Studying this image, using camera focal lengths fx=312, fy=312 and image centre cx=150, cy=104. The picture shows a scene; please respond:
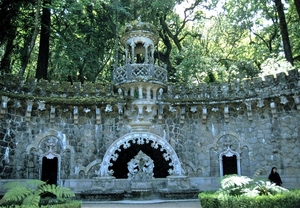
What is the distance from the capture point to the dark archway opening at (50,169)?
15.0 metres

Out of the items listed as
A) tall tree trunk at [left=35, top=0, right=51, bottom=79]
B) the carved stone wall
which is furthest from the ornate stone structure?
tall tree trunk at [left=35, top=0, right=51, bottom=79]

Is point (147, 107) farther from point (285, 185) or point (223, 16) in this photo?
point (223, 16)

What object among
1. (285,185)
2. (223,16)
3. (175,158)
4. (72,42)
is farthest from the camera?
(223,16)

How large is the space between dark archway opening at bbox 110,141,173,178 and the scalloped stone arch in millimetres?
197

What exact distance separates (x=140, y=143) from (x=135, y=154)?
63 centimetres

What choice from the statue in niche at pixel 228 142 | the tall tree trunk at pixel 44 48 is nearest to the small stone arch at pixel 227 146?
the statue in niche at pixel 228 142

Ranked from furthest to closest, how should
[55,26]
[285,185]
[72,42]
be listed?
[55,26] < [72,42] < [285,185]

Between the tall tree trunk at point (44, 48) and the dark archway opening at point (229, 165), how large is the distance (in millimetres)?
11582

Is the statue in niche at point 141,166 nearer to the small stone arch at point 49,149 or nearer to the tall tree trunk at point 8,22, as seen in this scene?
the small stone arch at point 49,149

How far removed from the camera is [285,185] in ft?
47.7

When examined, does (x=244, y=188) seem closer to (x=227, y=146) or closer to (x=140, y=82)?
(x=227, y=146)

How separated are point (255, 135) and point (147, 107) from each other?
562 centimetres

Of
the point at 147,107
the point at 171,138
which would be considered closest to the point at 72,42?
the point at 147,107

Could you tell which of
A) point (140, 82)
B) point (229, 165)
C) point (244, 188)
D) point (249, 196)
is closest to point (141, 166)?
point (140, 82)
